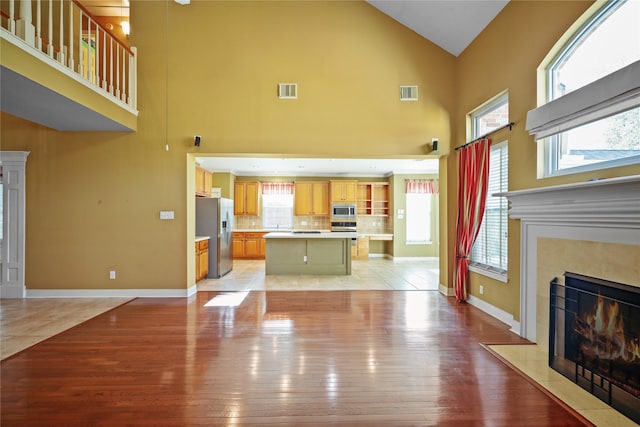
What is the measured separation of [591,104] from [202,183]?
24.7ft

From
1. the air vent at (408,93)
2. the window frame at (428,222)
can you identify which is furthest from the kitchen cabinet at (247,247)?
the air vent at (408,93)

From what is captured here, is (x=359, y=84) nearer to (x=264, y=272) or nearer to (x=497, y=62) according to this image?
(x=497, y=62)

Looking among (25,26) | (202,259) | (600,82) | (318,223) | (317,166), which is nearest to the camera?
(600,82)

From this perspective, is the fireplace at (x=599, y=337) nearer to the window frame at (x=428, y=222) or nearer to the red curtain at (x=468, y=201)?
the red curtain at (x=468, y=201)

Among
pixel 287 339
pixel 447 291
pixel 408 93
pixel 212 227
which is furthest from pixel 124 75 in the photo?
pixel 447 291

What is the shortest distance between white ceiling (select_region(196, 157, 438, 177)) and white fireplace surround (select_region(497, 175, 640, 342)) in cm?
457

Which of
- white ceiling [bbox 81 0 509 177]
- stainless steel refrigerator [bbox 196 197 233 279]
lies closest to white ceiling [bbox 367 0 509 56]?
white ceiling [bbox 81 0 509 177]

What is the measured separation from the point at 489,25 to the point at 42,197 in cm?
696

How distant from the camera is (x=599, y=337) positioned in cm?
241

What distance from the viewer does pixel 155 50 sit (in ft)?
16.5

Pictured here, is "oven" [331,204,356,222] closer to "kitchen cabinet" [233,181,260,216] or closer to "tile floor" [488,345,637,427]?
"kitchen cabinet" [233,181,260,216]

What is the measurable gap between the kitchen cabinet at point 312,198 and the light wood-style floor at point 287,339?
4.42 meters

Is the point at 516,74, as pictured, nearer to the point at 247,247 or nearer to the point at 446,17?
the point at 446,17

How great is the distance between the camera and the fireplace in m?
2.16
